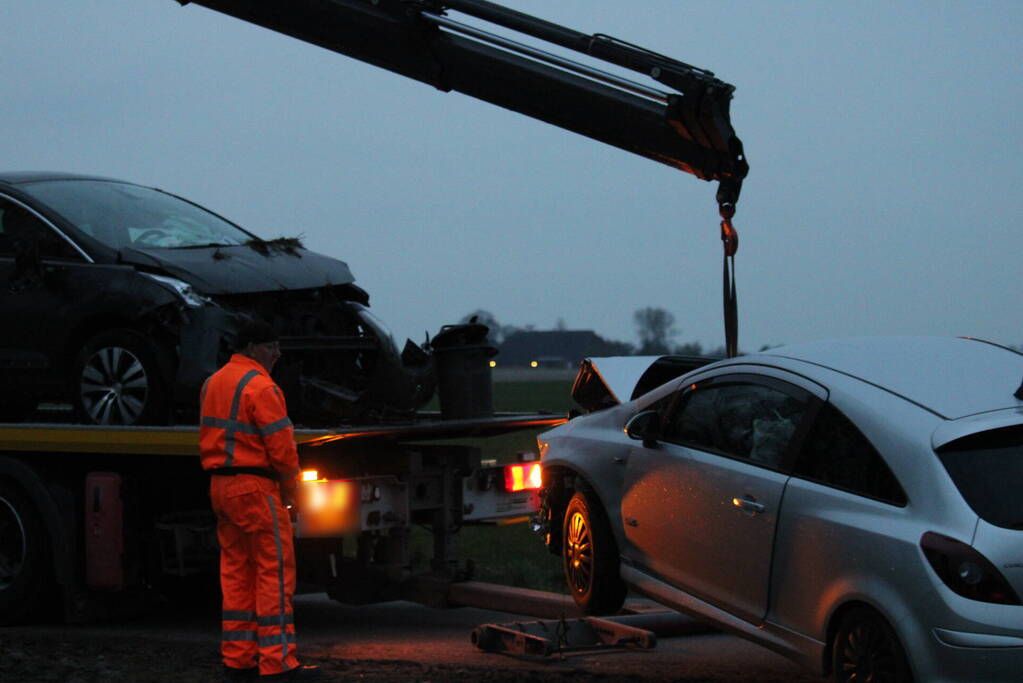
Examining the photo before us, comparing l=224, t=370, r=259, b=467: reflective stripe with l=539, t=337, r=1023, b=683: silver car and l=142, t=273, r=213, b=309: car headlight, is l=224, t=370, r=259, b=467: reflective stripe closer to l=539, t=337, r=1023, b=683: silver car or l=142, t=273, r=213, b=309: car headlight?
l=142, t=273, r=213, b=309: car headlight

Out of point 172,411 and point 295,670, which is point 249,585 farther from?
point 172,411

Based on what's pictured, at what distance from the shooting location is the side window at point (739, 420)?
5867mm

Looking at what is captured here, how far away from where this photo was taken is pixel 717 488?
20.0 feet

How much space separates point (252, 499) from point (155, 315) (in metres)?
1.84

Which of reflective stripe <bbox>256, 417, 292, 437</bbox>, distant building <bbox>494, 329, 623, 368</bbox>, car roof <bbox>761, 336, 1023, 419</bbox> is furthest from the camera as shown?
distant building <bbox>494, 329, 623, 368</bbox>

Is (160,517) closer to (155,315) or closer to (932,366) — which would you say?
(155,315)

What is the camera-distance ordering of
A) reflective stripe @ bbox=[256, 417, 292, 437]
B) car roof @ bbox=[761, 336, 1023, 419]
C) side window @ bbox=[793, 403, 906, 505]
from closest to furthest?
side window @ bbox=[793, 403, 906, 505], car roof @ bbox=[761, 336, 1023, 419], reflective stripe @ bbox=[256, 417, 292, 437]

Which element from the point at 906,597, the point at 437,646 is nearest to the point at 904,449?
the point at 906,597

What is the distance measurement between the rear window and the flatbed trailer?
13.3 feet

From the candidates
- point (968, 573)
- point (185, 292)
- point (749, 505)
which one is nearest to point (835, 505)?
Answer: point (749, 505)

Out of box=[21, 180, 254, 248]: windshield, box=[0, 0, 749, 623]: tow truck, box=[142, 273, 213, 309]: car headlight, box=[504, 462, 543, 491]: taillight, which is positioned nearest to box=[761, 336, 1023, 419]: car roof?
box=[0, 0, 749, 623]: tow truck

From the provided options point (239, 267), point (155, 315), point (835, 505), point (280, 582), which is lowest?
point (280, 582)

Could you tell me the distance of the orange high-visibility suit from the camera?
23.2ft

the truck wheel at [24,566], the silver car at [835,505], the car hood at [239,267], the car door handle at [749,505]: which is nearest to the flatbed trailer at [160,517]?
the truck wheel at [24,566]
